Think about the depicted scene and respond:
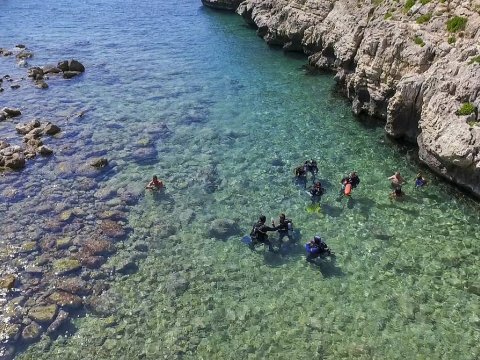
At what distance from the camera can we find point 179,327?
18.7 meters

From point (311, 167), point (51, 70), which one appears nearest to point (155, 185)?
point (311, 167)

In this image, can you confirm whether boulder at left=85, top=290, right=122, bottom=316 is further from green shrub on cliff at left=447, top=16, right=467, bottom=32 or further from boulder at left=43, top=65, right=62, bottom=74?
boulder at left=43, top=65, right=62, bottom=74

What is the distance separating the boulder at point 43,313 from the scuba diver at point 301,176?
16.0 metres

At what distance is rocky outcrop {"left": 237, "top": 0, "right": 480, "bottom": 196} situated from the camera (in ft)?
82.5

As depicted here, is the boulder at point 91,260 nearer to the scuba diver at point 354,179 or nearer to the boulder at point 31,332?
the boulder at point 31,332

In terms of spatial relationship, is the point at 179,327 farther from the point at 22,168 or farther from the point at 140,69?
the point at 140,69

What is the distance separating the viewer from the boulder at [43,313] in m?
19.1

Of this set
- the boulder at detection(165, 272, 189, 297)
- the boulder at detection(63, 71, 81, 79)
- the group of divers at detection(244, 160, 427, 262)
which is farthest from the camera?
the boulder at detection(63, 71, 81, 79)

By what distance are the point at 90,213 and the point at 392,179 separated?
1886cm

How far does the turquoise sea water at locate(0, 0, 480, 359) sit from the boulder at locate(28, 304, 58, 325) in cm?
126

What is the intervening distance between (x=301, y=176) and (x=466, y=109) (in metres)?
10.5

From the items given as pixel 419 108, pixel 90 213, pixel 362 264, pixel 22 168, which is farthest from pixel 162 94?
pixel 362 264

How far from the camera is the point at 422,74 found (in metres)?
29.2

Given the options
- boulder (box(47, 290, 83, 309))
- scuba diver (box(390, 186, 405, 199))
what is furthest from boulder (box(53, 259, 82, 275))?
scuba diver (box(390, 186, 405, 199))
